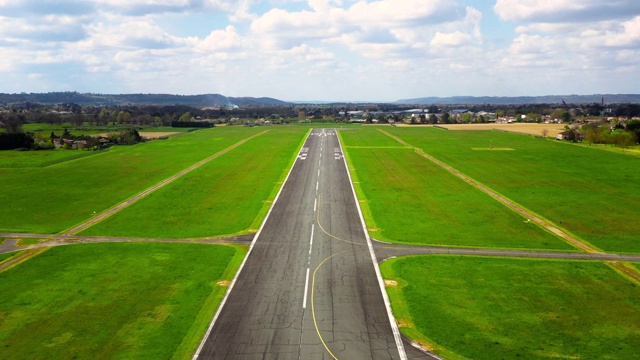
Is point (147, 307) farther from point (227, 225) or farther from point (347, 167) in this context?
point (347, 167)

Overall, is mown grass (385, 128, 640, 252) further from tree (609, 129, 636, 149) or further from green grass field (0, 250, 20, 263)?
green grass field (0, 250, 20, 263)

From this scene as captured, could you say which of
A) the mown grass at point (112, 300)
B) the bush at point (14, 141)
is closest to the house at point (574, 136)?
the mown grass at point (112, 300)

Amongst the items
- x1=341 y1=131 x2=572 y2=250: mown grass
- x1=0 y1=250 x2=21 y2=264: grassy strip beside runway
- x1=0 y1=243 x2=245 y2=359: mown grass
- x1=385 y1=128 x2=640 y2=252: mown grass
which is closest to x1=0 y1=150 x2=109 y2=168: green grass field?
x1=0 y1=250 x2=21 y2=264: grassy strip beside runway

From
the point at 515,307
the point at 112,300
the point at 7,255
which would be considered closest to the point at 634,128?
the point at 515,307

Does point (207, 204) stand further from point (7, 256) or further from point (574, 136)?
point (574, 136)

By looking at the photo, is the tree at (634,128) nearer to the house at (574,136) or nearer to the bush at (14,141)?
the house at (574,136)

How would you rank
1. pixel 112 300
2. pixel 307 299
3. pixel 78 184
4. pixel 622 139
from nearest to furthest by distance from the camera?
pixel 112 300 → pixel 307 299 → pixel 78 184 → pixel 622 139

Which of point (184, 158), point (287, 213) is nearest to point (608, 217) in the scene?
point (287, 213)
